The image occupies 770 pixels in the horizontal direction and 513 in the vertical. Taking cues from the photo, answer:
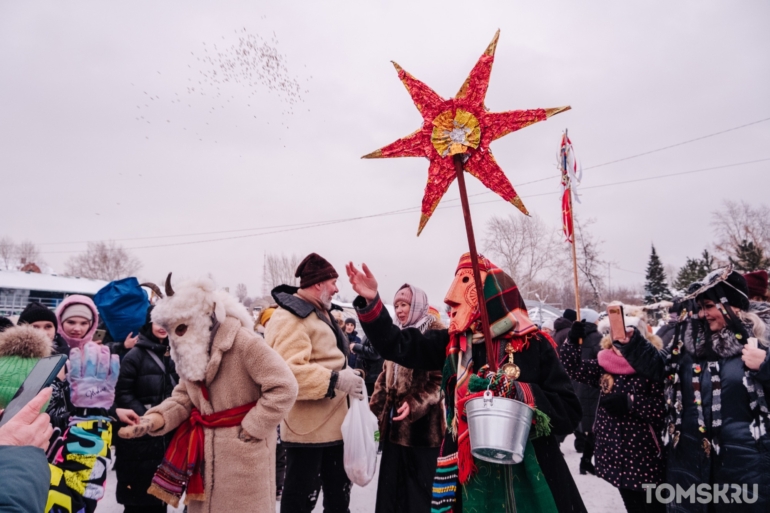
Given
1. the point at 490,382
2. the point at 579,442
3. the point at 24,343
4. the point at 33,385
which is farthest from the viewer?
the point at 579,442

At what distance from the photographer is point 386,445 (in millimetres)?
3844

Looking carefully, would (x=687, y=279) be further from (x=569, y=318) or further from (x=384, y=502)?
(x=384, y=502)

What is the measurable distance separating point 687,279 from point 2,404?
42475 mm

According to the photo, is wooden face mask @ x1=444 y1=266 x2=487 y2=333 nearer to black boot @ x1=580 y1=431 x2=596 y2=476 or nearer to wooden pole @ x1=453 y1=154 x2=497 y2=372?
wooden pole @ x1=453 y1=154 x2=497 y2=372

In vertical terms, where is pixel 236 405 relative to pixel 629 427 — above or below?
above

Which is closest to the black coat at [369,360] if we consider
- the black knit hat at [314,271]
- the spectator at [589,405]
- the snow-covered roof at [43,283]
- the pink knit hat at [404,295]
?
the pink knit hat at [404,295]

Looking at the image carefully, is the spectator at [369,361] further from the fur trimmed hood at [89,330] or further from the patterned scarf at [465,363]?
the patterned scarf at [465,363]

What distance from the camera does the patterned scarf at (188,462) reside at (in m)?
2.90

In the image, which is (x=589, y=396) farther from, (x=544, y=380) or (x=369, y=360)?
(x=544, y=380)

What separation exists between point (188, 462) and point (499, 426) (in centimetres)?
192

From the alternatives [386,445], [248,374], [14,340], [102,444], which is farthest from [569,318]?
[14,340]

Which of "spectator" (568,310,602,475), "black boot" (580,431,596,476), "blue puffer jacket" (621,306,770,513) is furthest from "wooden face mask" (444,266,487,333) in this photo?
"black boot" (580,431,596,476)
